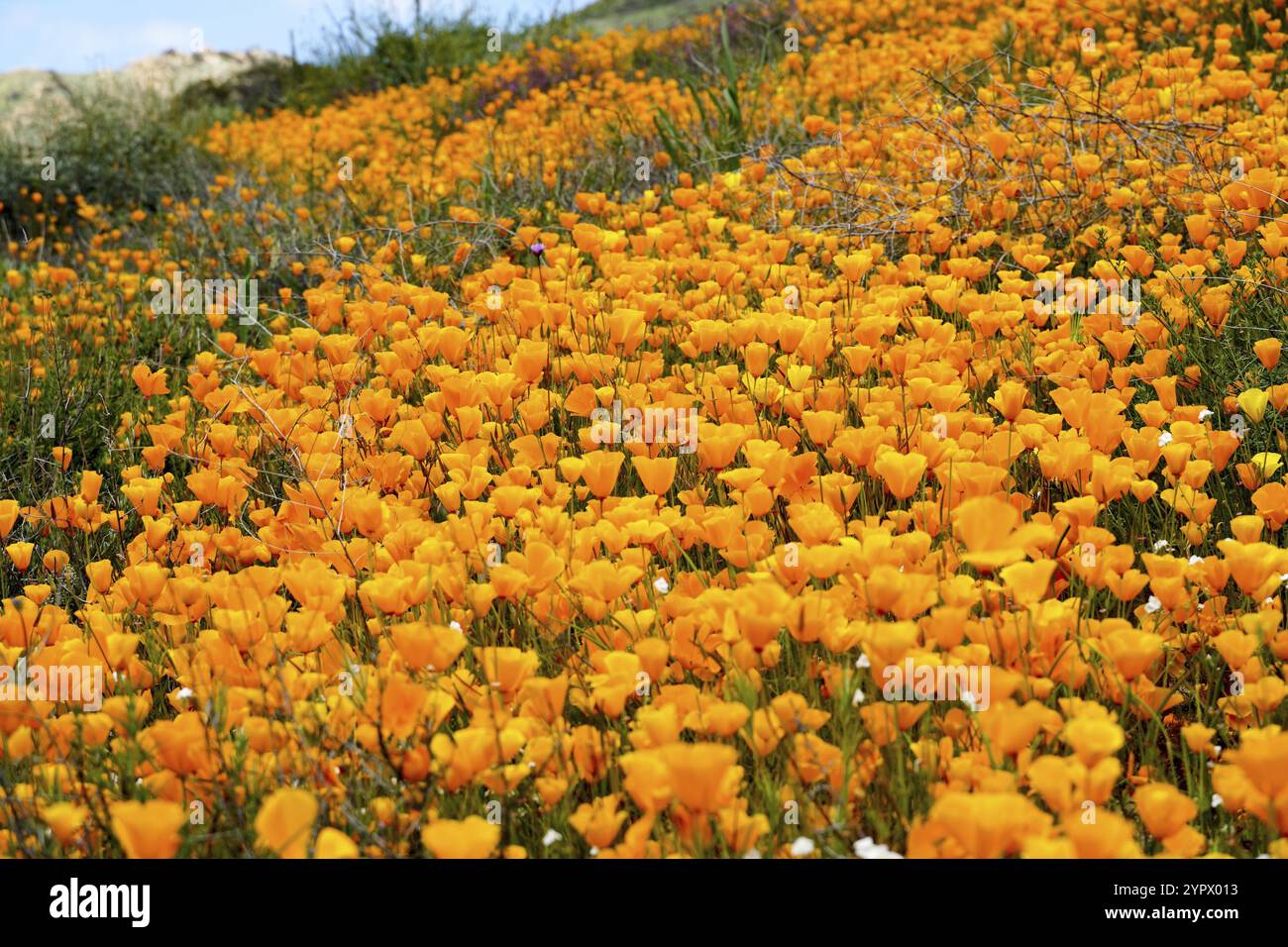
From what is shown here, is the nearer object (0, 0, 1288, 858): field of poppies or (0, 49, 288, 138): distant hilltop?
(0, 0, 1288, 858): field of poppies

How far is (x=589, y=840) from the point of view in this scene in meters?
1.70

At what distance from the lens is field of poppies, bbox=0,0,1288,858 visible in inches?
70.6

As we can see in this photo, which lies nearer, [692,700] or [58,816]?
[58,816]

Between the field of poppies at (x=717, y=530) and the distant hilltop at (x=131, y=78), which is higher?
the distant hilltop at (x=131, y=78)

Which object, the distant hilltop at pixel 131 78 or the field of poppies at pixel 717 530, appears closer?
the field of poppies at pixel 717 530

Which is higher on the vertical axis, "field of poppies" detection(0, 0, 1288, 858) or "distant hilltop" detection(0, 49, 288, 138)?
"distant hilltop" detection(0, 49, 288, 138)

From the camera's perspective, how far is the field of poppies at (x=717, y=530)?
179 cm

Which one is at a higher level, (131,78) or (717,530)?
(131,78)

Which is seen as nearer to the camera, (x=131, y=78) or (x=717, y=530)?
(x=717, y=530)

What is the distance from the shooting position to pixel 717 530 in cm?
235
